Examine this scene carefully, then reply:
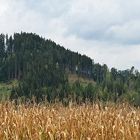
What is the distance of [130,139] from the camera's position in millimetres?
5758

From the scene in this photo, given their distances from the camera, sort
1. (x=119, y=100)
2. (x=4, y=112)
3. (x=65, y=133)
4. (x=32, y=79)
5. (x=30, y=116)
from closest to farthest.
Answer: (x=65, y=133)
(x=30, y=116)
(x=4, y=112)
(x=119, y=100)
(x=32, y=79)

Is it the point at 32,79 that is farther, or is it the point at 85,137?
the point at 32,79

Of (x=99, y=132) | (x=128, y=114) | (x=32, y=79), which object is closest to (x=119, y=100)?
(x=128, y=114)

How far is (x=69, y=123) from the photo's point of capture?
6957mm

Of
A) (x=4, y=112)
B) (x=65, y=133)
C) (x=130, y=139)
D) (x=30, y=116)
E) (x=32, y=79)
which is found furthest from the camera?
(x=32, y=79)

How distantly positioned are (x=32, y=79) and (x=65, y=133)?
17624 cm

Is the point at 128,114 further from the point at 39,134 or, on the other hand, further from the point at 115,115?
the point at 39,134

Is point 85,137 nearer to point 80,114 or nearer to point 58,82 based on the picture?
point 80,114

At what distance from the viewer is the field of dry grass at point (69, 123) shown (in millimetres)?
6262

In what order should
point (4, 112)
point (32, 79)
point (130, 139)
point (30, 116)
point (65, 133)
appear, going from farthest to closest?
1. point (32, 79)
2. point (4, 112)
3. point (30, 116)
4. point (65, 133)
5. point (130, 139)

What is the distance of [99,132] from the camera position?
6324mm

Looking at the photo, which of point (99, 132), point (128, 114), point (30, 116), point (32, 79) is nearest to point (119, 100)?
point (128, 114)

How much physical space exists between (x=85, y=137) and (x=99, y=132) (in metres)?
0.22

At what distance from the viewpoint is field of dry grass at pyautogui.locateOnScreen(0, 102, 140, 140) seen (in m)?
6.26
